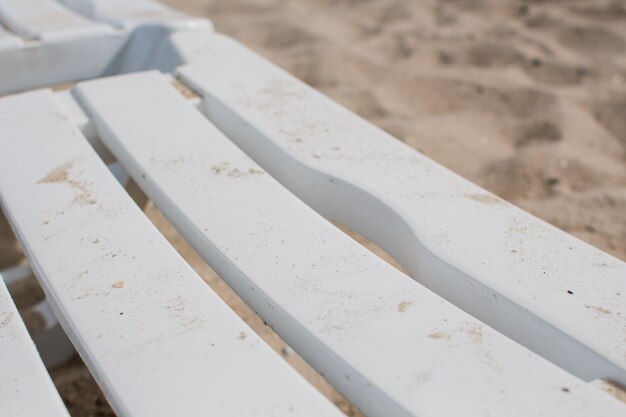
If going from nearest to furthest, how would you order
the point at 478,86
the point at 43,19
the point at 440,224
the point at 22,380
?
the point at 22,380
the point at 440,224
the point at 43,19
the point at 478,86

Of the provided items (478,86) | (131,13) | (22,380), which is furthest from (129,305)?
(478,86)

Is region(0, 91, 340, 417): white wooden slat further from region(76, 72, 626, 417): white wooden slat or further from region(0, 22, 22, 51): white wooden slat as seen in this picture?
region(0, 22, 22, 51): white wooden slat

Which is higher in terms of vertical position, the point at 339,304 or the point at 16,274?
the point at 339,304

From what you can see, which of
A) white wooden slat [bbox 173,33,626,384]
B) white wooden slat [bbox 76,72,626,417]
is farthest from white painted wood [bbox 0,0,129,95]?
white wooden slat [bbox 76,72,626,417]

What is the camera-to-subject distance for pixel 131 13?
4.47 ft

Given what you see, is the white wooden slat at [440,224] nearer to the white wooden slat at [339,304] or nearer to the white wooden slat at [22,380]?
the white wooden slat at [339,304]

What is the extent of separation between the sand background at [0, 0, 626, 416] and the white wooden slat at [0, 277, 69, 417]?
2.12ft

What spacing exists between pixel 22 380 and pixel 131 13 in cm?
93

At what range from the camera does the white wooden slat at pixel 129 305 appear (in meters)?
0.57

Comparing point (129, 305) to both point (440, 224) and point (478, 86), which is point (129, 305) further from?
point (478, 86)

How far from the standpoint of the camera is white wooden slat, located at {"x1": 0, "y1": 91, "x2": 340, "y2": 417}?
571 mm

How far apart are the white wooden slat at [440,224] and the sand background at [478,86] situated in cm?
48

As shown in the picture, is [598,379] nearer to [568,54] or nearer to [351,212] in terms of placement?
[351,212]

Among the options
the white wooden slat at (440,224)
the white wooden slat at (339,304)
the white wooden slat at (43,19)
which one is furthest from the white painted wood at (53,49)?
the white wooden slat at (339,304)
